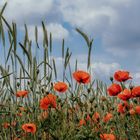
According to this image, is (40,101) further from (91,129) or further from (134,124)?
(134,124)

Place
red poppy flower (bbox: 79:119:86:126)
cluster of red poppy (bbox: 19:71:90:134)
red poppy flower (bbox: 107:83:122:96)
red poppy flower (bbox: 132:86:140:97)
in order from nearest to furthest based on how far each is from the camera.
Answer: cluster of red poppy (bbox: 19:71:90:134) < red poppy flower (bbox: 79:119:86:126) < red poppy flower (bbox: 132:86:140:97) < red poppy flower (bbox: 107:83:122:96)

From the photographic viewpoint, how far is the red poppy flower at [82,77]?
3201 millimetres

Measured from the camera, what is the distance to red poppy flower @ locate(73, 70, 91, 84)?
10.5ft

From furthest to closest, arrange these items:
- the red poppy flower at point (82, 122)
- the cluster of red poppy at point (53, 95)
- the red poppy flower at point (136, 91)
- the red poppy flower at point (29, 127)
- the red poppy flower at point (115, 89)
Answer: the red poppy flower at point (115, 89) → the red poppy flower at point (136, 91) → the red poppy flower at point (82, 122) → the cluster of red poppy at point (53, 95) → the red poppy flower at point (29, 127)

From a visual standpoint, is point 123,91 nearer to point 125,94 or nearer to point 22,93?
point 125,94

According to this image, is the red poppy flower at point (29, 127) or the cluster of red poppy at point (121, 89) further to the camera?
the cluster of red poppy at point (121, 89)

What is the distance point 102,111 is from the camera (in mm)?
3836

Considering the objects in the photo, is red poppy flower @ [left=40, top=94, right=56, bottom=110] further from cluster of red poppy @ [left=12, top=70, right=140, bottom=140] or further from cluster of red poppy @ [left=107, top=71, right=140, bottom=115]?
cluster of red poppy @ [left=107, top=71, right=140, bottom=115]

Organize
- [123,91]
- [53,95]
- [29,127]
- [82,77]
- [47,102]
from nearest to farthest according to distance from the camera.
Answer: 1. [29,127]
2. [47,102]
3. [53,95]
4. [82,77]
5. [123,91]

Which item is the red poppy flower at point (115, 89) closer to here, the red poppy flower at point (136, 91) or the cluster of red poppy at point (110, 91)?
the cluster of red poppy at point (110, 91)

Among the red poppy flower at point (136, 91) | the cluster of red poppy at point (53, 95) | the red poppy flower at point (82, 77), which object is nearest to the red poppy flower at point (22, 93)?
→ the cluster of red poppy at point (53, 95)

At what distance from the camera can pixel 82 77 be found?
3213 mm

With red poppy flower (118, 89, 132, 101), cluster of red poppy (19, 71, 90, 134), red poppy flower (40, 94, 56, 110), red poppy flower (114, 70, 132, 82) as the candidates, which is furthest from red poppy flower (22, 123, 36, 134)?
red poppy flower (114, 70, 132, 82)

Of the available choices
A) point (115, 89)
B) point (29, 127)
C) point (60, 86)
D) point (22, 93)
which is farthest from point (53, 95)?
point (115, 89)
